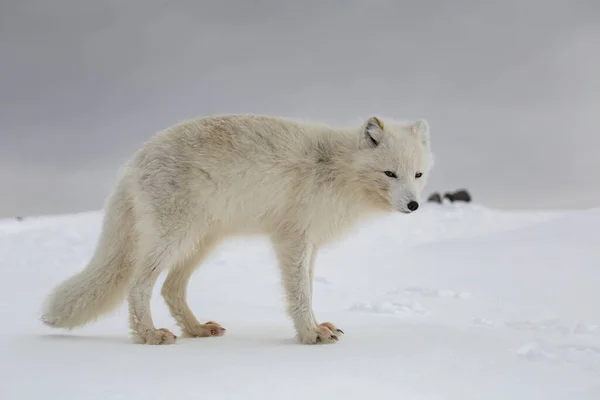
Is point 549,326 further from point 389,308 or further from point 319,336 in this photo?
point 319,336

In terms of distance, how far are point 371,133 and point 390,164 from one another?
11.1 inches

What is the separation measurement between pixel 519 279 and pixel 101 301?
5.36m

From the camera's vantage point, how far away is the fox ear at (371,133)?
445cm

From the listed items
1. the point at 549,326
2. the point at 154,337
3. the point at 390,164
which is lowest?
the point at 154,337

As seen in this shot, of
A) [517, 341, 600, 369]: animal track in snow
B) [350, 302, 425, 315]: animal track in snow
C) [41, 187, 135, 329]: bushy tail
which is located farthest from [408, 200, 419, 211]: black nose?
[41, 187, 135, 329]: bushy tail

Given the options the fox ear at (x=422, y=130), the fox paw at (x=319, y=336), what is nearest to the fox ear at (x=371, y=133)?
the fox ear at (x=422, y=130)

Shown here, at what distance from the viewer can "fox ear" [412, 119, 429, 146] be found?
4633mm

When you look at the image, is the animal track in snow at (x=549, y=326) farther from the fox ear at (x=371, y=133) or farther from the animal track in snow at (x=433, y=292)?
the fox ear at (x=371, y=133)

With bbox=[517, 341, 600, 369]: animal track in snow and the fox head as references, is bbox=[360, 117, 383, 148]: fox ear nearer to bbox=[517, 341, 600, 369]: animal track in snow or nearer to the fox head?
the fox head

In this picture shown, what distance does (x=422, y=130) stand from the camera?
15.4 ft

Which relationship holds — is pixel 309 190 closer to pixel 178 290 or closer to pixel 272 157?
pixel 272 157

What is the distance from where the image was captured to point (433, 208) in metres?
14.5

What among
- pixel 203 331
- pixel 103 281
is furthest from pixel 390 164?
pixel 103 281

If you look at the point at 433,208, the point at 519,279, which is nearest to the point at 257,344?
the point at 519,279
